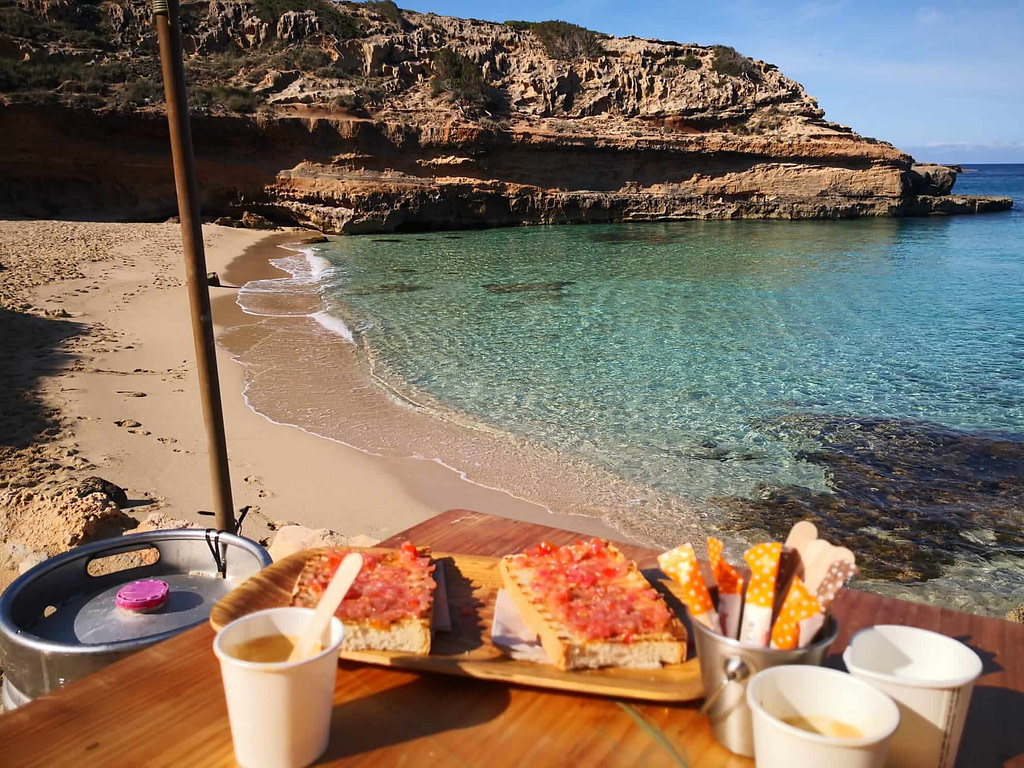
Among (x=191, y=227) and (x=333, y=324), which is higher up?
(x=191, y=227)

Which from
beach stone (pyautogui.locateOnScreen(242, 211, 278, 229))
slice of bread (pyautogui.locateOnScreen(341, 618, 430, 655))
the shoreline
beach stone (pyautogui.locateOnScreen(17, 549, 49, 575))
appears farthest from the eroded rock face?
slice of bread (pyautogui.locateOnScreen(341, 618, 430, 655))

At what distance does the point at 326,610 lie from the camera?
1217 millimetres

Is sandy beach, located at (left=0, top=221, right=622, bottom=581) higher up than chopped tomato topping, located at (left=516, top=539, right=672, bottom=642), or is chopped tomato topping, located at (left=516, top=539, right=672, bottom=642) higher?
chopped tomato topping, located at (left=516, top=539, right=672, bottom=642)

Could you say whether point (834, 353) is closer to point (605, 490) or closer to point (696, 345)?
point (696, 345)

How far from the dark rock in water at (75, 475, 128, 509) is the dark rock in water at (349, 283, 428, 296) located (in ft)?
37.0

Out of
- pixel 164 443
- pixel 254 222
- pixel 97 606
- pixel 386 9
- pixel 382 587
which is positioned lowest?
pixel 164 443

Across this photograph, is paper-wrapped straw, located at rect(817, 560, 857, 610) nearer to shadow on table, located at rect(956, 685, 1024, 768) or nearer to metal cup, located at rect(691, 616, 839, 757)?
metal cup, located at rect(691, 616, 839, 757)

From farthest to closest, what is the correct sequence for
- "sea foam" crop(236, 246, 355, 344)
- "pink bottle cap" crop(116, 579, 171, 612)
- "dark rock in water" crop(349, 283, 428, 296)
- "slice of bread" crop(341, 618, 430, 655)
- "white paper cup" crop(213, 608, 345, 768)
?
"dark rock in water" crop(349, 283, 428, 296) < "sea foam" crop(236, 246, 355, 344) < "pink bottle cap" crop(116, 579, 171, 612) < "slice of bread" crop(341, 618, 430, 655) < "white paper cup" crop(213, 608, 345, 768)

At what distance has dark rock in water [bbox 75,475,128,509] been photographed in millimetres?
4367

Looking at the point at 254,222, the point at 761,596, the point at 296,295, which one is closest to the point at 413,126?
the point at 254,222

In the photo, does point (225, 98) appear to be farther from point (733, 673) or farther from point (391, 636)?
point (733, 673)

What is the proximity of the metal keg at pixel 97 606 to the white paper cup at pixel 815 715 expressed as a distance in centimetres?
129

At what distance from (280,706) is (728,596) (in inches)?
29.7

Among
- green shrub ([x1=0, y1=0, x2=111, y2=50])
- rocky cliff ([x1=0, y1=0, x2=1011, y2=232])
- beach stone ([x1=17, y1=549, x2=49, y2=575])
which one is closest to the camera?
beach stone ([x1=17, y1=549, x2=49, y2=575])
